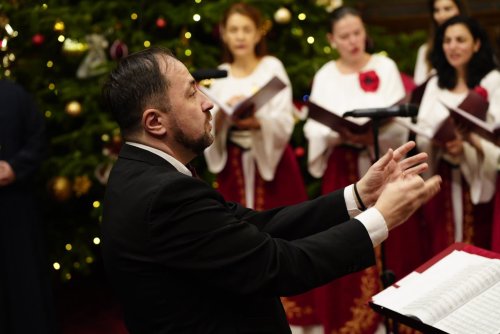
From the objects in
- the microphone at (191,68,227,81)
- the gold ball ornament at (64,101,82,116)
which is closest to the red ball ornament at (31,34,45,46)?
the gold ball ornament at (64,101,82,116)

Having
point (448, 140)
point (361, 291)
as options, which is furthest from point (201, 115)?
point (361, 291)

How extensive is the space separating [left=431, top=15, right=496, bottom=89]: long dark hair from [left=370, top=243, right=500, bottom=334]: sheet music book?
205 cm

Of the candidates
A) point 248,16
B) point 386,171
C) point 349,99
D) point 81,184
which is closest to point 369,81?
point 349,99

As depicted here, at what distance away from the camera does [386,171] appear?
2.20 meters

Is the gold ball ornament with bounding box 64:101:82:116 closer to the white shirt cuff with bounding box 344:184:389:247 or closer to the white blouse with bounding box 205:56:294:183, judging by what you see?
the white blouse with bounding box 205:56:294:183

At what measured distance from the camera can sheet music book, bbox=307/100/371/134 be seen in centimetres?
372

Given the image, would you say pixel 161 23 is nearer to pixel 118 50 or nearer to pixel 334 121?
pixel 118 50

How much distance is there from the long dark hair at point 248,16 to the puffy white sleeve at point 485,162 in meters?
1.31

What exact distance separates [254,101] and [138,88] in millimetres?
1893

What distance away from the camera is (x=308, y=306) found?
14.0 ft

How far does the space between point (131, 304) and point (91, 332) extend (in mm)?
2911

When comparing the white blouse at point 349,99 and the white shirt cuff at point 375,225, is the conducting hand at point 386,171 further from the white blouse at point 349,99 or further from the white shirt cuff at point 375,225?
the white blouse at point 349,99

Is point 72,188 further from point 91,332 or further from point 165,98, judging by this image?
point 165,98

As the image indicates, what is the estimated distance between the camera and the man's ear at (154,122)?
2.00m
